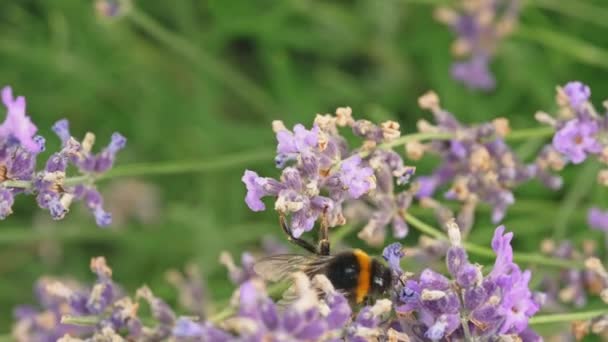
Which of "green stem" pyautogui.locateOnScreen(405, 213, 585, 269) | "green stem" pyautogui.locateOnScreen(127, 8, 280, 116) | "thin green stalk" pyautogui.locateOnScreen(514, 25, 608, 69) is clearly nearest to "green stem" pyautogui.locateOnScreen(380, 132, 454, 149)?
"green stem" pyautogui.locateOnScreen(405, 213, 585, 269)

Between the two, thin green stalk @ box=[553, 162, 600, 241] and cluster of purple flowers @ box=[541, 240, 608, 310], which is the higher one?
thin green stalk @ box=[553, 162, 600, 241]

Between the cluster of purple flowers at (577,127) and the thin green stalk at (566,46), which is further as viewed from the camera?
the thin green stalk at (566,46)

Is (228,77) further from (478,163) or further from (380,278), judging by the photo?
(380,278)

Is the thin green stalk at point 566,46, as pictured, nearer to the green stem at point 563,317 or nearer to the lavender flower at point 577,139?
the lavender flower at point 577,139

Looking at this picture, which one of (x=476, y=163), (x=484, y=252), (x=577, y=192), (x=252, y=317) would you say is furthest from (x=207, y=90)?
(x=252, y=317)

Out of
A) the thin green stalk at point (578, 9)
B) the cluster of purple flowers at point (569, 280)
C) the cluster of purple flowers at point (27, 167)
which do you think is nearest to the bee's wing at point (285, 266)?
the cluster of purple flowers at point (27, 167)

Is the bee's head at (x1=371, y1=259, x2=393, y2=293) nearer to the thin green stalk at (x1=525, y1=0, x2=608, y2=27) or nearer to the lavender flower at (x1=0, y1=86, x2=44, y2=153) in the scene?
the lavender flower at (x1=0, y1=86, x2=44, y2=153)
